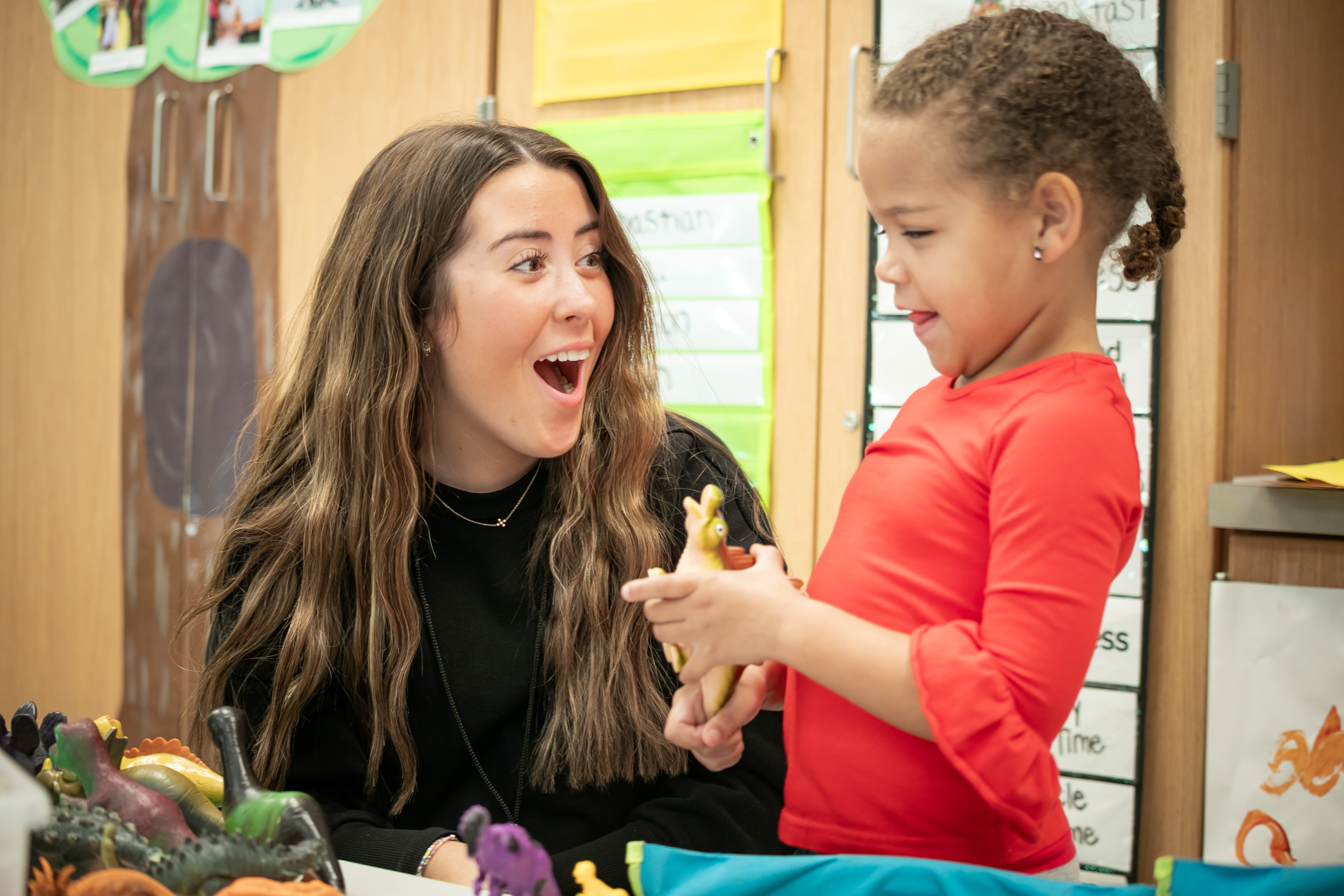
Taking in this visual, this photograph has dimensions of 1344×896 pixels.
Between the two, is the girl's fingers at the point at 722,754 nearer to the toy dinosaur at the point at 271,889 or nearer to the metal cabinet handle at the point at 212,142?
the toy dinosaur at the point at 271,889

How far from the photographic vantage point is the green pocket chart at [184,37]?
7.93ft

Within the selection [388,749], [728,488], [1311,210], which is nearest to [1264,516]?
[1311,210]

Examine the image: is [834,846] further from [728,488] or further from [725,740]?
[728,488]

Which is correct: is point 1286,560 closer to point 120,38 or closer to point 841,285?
point 841,285

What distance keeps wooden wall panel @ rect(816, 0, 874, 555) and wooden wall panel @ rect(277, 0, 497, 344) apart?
73 centimetres

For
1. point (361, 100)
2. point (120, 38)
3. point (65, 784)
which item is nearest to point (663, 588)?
point (65, 784)

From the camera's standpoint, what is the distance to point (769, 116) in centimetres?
193

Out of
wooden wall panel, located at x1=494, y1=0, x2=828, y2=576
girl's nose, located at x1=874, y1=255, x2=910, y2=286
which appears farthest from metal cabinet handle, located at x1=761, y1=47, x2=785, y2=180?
girl's nose, located at x1=874, y1=255, x2=910, y2=286

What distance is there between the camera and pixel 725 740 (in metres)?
0.73

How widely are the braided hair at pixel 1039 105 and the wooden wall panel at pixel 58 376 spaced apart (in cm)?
252

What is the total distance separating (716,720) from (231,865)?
0.95ft

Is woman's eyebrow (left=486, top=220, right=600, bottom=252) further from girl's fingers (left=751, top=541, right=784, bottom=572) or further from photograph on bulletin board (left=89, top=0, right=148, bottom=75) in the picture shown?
photograph on bulletin board (left=89, top=0, right=148, bottom=75)

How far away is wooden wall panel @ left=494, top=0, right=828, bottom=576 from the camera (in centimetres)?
192

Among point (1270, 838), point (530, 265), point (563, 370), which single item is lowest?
point (1270, 838)
